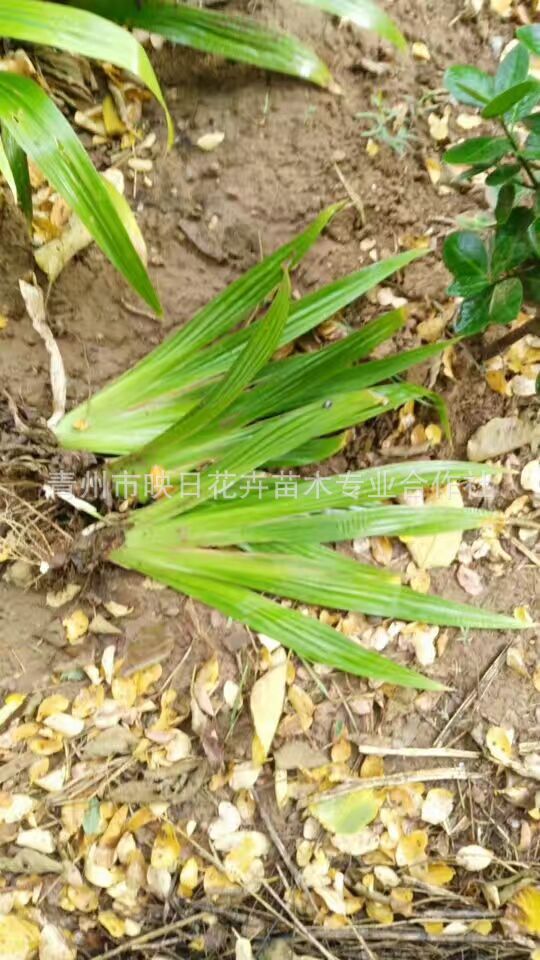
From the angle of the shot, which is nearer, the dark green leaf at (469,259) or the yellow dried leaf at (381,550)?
the dark green leaf at (469,259)

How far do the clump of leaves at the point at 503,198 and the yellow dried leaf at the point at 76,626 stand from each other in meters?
0.63

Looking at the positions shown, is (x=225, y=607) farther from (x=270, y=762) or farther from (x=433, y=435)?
(x=433, y=435)

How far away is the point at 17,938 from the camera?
3.06 ft

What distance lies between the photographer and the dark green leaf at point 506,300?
34.9 inches

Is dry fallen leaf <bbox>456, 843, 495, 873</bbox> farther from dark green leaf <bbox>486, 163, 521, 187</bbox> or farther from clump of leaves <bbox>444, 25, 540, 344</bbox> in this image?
dark green leaf <bbox>486, 163, 521, 187</bbox>

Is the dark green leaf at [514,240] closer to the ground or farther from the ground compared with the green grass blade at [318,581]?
farther from the ground

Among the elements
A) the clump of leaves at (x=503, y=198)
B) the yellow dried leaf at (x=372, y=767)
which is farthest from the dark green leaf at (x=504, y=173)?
the yellow dried leaf at (x=372, y=767)

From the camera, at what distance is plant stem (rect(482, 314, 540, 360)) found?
40.7 inches

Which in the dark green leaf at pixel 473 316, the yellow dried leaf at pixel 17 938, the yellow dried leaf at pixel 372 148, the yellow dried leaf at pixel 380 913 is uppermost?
the yellow dried leaf at pixel 372 148

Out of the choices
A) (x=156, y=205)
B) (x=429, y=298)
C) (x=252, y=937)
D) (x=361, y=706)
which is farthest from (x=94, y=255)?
(x=252, y=937)

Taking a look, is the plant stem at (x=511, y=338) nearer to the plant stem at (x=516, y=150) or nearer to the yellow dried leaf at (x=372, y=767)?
the plant stem at (x=516, y=150)

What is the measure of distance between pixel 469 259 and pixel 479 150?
0.14 m

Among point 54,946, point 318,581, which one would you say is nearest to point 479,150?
point 318,581

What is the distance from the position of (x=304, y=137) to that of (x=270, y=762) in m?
0.89
